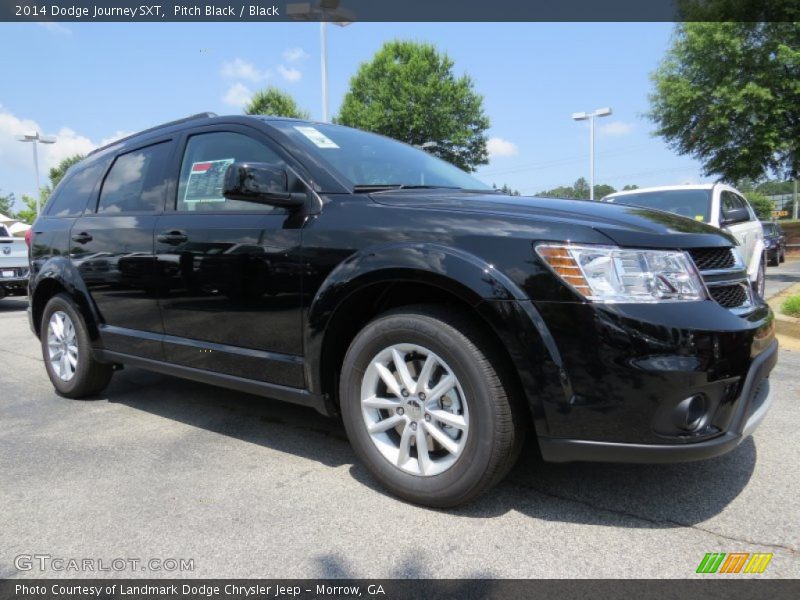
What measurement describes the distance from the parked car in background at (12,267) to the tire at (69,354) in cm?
736

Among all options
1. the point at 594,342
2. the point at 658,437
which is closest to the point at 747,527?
the point at 658,437

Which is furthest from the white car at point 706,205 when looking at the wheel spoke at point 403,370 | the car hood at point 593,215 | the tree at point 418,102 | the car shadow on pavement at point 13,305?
the tree at point 418,102

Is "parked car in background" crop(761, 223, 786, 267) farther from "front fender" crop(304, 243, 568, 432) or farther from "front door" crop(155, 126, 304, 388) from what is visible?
"front fender" crop(304, 243, 568, 432)

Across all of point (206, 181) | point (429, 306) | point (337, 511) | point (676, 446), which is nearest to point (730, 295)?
point (676, 446)

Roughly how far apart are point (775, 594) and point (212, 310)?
2.72 metres

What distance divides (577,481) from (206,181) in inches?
100

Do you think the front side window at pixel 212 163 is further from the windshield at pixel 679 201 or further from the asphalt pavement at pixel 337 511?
the windshield at pixel 679 201

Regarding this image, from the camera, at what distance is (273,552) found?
2262mm

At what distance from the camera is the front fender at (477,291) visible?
2.23 meters

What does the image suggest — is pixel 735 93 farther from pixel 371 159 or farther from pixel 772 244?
pixel 371 159

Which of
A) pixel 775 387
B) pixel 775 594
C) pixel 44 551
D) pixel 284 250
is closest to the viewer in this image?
pixel 775 594

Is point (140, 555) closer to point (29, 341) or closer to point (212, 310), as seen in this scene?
point (212, 310)

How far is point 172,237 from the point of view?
3426mm

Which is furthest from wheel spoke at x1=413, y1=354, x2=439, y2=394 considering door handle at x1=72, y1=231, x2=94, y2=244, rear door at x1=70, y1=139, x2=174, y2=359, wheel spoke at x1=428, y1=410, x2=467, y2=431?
door handle at x1=72, y1=231, x2=94, y2=244
